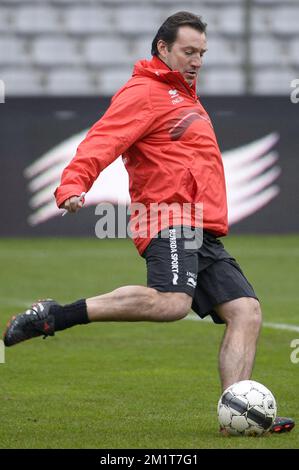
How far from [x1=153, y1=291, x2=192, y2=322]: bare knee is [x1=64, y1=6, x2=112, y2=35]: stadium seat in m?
17.9

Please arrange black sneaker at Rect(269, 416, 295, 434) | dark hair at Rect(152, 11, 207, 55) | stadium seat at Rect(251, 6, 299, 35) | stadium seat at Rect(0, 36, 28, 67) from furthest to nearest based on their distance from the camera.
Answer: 1. stadium seat at Rect(251, 6, 299, 35)
2. stadium seat at Rect(0, 36, 28, 67)
3. dark hair at Rect(152, 11, 207, 55)
4. black sneaker at Rect(269, 416, 295, 434)

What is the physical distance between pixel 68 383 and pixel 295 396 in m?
1.47

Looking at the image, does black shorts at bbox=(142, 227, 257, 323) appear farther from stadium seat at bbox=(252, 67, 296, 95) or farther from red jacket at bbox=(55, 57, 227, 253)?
stadium seat at bbox=(252, 67, 296, 95)

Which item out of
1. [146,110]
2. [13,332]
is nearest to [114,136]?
[146,110]

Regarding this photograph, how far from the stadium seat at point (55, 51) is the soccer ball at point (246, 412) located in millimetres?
17369

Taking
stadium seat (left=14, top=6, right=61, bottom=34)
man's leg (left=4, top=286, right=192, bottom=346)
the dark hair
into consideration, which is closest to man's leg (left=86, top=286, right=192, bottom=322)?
man's leg (left=4, top=286, right=192, bottom=346)

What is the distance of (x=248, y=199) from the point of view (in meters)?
19.9

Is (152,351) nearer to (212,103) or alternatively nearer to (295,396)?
(295,396)

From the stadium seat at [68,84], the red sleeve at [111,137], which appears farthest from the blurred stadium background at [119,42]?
the red sleeve at [111,137]

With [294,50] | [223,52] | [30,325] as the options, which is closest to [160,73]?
[30,325]

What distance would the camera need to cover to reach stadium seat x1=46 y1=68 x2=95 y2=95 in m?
21.9
